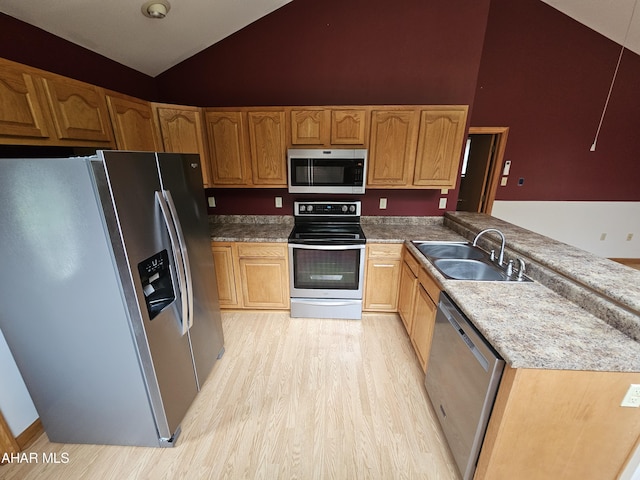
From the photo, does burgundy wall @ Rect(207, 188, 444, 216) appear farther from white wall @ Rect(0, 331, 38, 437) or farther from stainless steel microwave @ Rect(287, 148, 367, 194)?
white wall @ Rect(0, 331, 38, 437)

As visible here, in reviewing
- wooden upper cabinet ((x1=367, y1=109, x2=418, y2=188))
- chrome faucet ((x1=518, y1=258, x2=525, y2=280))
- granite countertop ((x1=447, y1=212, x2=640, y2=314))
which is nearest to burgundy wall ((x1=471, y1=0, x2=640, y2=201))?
wooden upper cabinet ((x1=367, y1=109, x2=418, y2=188))

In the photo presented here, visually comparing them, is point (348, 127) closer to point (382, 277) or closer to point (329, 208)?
point (329, 208)

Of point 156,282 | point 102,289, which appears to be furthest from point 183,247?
point 102,289

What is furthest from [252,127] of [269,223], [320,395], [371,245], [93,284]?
[320,395]

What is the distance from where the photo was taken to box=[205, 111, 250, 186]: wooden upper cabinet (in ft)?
7.80

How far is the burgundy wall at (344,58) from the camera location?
7.70ft

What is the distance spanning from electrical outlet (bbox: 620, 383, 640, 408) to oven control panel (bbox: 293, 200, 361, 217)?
2162 millimetres

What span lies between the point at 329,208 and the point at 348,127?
2.76ft

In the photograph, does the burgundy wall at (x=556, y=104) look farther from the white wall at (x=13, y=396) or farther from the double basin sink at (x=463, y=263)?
the white wall at (x=13, y=396)

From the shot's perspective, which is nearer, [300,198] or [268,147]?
[268,147]

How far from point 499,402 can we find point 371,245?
1.53 metres

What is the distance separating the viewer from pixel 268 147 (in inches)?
96.0

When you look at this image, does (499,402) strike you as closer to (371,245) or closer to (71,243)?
(371,245)

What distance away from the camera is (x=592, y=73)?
3.31 metres
